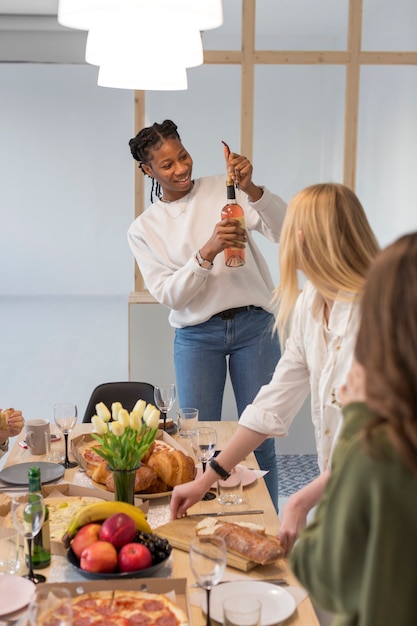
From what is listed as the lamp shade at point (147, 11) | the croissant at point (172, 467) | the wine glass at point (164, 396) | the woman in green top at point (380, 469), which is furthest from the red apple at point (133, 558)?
the lamp shade at point (147, 11)

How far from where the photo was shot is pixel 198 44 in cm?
212

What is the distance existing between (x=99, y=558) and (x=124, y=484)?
32cm

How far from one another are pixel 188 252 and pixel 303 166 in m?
1.77

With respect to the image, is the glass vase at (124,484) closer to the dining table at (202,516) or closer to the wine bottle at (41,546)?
the dining table at (202,516)

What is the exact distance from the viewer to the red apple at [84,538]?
1629mm

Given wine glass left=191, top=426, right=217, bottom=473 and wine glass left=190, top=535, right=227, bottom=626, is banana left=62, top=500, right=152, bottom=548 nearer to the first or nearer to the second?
wine glass left=190, top=535, right=227, bottom=626

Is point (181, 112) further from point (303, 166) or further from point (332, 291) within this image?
point (332, 291)

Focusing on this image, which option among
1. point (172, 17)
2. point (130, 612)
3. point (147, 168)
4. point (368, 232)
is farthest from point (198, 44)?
point (130, 612)

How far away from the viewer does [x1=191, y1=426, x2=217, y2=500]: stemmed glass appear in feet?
6.84

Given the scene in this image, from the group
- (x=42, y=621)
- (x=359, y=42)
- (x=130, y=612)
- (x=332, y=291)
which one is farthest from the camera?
(x=359, y=42)

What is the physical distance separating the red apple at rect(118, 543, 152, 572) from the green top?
1.81 feet

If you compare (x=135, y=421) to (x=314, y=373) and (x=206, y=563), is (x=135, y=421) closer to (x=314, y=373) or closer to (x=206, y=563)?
→ (x=314, y=373)

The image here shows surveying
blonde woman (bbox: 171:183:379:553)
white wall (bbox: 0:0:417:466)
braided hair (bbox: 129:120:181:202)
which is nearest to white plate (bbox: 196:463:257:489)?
blonde woman (bbox: 171:183:379:553)

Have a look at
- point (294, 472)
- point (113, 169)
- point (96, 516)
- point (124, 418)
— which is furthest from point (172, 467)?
point (113, 169)
